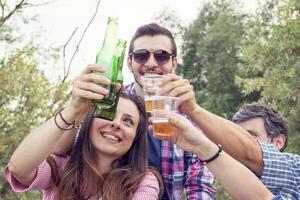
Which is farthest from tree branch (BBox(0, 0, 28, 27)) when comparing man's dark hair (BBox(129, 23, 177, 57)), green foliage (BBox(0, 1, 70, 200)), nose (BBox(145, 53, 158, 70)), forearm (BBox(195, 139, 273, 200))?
forearm (BBox(195, 139, 273, 200))

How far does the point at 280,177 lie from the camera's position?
2232 mm

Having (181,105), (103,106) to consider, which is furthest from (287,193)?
(103,106)

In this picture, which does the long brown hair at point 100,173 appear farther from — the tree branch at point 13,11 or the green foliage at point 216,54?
the green foliage at point 216,54

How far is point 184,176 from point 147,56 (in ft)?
2.23

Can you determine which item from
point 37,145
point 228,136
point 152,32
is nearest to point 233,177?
point 228,136

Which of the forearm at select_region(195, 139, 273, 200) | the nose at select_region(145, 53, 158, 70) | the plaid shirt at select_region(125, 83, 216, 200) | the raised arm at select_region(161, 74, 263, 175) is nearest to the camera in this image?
the forearm at select_region(195, 139, 273, 200)

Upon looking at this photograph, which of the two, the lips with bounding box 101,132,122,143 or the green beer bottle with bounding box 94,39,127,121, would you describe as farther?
the lips with bounding box 101,132,122,143

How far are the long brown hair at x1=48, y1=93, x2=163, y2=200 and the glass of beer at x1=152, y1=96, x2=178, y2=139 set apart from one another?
56 centimetres

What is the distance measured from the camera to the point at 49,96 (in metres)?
10.2

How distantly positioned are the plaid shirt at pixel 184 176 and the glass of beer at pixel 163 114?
23.3 inches

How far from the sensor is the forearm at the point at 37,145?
7.25 ft

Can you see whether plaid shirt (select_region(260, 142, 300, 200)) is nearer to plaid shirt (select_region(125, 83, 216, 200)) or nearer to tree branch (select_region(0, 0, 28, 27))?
plaid shirt (select_region(125, 83, 216, 200))

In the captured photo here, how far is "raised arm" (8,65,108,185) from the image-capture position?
2.09 m

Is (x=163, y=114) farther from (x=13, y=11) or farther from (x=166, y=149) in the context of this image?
(x=13, y=11)
